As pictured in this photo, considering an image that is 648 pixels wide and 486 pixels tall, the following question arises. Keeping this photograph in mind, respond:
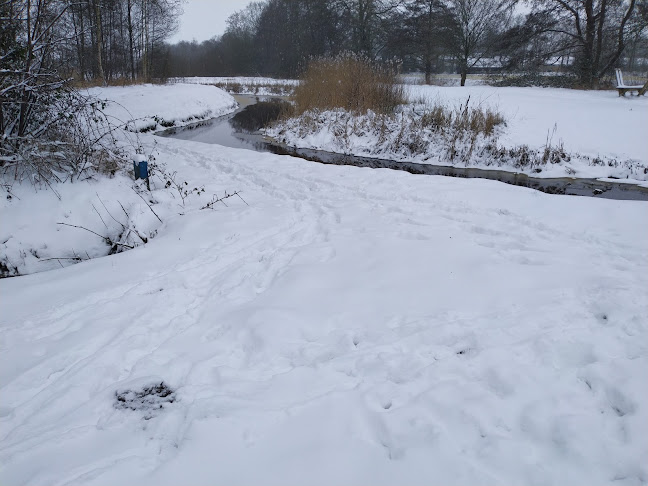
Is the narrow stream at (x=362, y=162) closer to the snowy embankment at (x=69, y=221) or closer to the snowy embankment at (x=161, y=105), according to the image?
the snowy embankment at (x=161, y=105)

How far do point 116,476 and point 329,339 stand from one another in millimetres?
1614

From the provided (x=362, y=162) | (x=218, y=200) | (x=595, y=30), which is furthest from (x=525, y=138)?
(x=595, y=30)

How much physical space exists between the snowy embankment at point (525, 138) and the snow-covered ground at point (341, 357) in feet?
14.3

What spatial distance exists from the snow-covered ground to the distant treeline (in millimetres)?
12327

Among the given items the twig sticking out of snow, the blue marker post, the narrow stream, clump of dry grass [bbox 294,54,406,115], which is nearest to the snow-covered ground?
the twig sticking out of snow

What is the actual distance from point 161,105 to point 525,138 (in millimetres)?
14632

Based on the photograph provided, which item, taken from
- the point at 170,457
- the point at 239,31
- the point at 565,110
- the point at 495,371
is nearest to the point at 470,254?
the point at 495,371

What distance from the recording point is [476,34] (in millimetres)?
27250

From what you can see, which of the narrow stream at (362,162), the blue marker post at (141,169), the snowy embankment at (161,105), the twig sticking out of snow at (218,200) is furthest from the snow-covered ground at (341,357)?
the snowy embankment at (161,105)

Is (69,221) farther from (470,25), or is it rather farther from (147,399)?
(470,25)

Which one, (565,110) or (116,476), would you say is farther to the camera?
(565,110)

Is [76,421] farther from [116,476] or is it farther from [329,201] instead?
[329,201]

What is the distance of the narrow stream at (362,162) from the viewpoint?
800 centimetres

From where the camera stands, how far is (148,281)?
4168 mm
